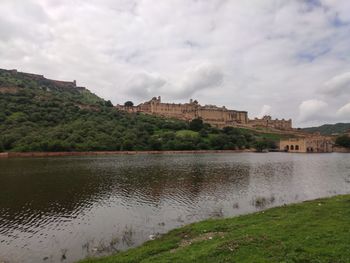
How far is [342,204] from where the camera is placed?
68.0 ft

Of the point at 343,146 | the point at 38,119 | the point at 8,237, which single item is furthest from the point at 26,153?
the point at 343,146

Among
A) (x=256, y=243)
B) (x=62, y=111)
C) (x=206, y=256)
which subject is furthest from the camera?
(x=62, y=111)

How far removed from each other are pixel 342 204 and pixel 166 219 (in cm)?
1235

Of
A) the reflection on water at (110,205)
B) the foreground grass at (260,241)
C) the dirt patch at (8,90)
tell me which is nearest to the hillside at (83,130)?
the dirt patch at (8,90)

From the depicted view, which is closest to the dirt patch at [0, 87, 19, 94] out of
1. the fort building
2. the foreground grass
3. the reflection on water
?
the reflection on water

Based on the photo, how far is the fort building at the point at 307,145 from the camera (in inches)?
6180

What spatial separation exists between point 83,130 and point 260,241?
354ft

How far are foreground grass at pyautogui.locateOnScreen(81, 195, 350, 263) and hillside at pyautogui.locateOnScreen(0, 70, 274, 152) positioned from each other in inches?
3606

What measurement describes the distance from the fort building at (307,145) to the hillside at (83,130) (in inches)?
A: 453

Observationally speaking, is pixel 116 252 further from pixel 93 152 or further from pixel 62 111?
pixel 62 111

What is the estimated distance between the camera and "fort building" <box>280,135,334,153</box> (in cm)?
15698

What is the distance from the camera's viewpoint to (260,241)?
13.4 metres

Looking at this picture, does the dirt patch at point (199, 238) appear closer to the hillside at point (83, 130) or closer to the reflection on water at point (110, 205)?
the reflection on water at point (110, 205)

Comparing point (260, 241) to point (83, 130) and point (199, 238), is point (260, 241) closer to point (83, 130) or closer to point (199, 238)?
point (199, 238)
